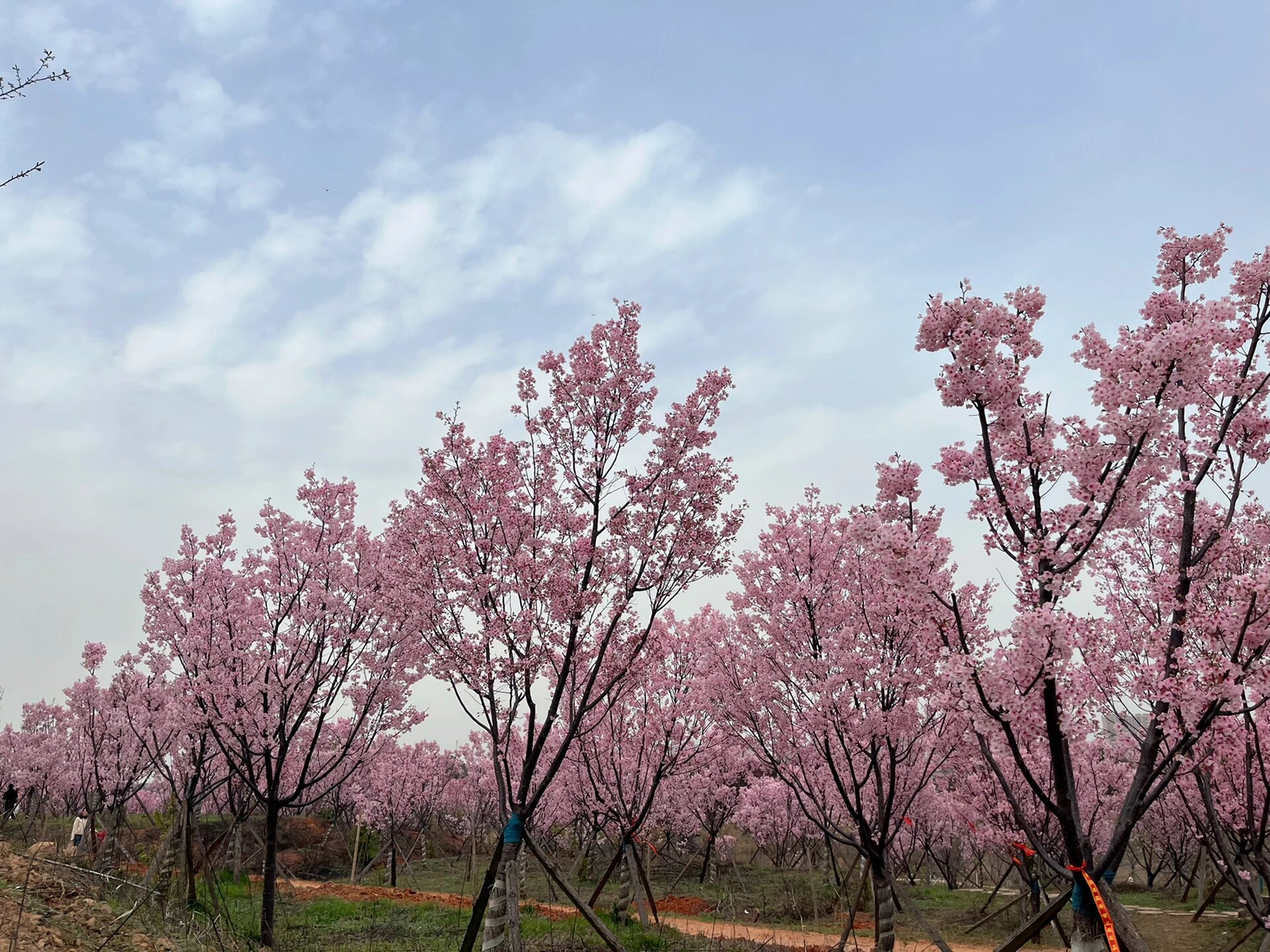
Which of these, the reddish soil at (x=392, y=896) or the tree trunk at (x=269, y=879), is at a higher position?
the tree trunk at (x=269, y=879)

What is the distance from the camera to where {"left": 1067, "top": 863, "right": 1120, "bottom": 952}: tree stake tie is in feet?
17.7

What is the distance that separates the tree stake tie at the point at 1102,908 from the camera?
5383 millimetres

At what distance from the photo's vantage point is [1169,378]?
5.44 meters

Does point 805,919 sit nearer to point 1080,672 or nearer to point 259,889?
point 259,889

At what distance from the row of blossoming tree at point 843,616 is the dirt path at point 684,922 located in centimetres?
216

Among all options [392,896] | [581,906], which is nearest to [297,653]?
[581,906]

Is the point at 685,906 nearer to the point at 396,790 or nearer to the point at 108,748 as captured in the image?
the point at 396,790

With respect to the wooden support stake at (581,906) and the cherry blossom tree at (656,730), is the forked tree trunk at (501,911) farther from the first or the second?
the cherry blossom tree at (656,730)

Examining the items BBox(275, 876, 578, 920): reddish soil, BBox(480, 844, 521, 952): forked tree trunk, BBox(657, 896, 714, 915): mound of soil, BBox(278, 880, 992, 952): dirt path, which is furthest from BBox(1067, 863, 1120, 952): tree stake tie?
BBox(657, 896, 714, 915): mound of soil

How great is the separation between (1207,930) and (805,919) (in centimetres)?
1044

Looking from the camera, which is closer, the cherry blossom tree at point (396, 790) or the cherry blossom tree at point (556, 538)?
the cherry blossom tree at point (556, 538)

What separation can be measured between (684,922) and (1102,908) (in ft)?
55.9

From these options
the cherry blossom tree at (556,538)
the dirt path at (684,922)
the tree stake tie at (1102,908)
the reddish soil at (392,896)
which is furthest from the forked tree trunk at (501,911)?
the reddish soil at (392,896)

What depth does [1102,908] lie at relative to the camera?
549 cm
